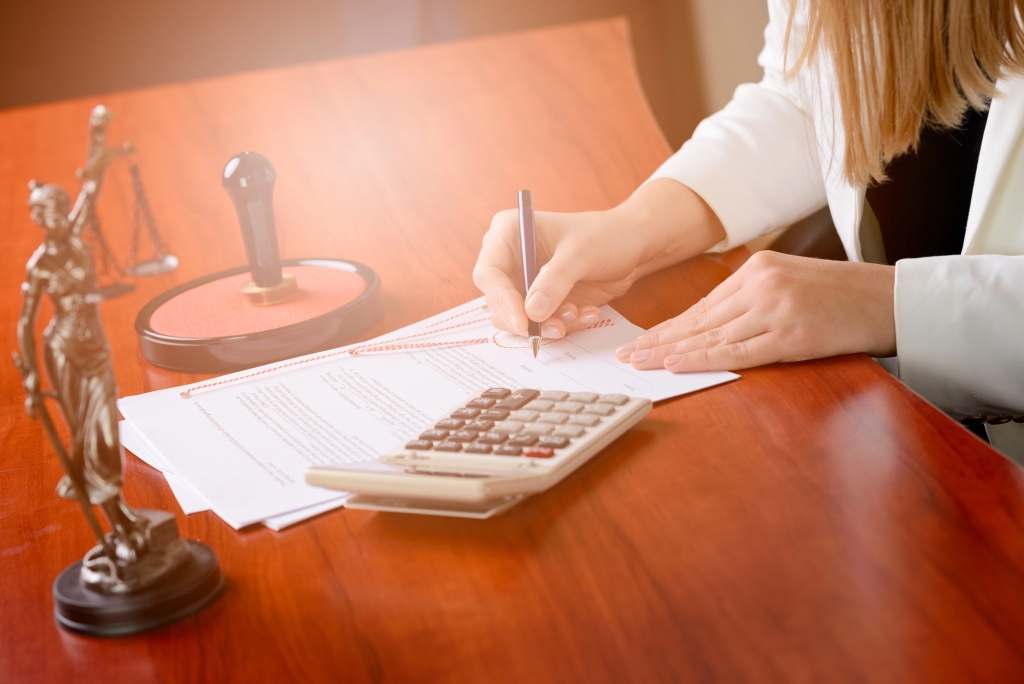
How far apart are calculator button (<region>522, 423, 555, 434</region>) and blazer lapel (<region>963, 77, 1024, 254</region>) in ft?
1.69

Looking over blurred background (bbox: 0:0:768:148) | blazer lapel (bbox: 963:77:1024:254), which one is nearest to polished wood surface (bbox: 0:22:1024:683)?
blazer lapel (bbox: 963:77:1024:254)

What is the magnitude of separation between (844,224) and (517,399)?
1.93 ft

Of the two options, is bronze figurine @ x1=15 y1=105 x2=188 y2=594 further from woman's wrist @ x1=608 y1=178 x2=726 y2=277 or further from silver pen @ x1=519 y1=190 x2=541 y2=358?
woman's wrist @ x1=608 y1=178 x2=726 y2=277

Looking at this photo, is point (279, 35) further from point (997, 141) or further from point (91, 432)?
point (91, 432)

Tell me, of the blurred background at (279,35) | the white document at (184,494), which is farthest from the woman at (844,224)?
the blurred background at (279,35)

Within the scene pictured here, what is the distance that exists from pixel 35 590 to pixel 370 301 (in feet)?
1.41

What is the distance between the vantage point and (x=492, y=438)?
0.54m

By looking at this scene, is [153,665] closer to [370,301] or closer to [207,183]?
[370,301]

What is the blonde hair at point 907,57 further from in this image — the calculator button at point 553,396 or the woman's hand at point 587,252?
the calculator button at point 553,396

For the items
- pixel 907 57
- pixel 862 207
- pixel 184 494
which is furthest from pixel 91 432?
pixel 862 207

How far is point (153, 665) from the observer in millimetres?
420

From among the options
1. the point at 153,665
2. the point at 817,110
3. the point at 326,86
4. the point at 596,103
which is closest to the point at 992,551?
the point at 153,665

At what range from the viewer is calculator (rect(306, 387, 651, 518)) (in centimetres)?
50

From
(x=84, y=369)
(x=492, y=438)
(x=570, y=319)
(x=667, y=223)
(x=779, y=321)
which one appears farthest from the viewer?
(x=667, y=223)
